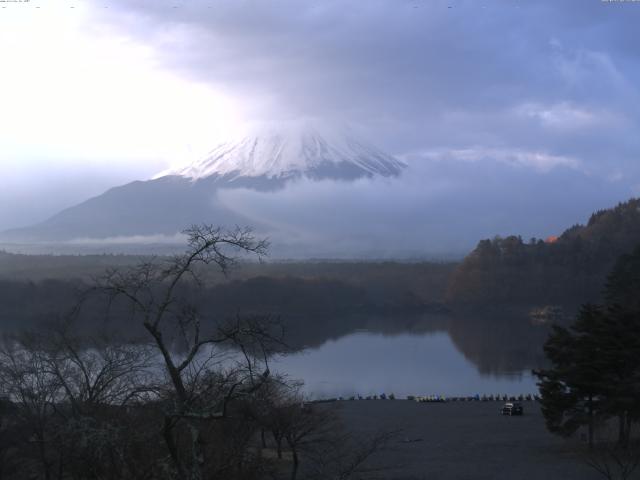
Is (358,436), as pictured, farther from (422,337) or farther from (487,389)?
(422,337)

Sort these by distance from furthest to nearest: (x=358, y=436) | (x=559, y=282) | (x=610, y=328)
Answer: (x=559, y=282) < (x=358, y=436) < (x=610, y=328)

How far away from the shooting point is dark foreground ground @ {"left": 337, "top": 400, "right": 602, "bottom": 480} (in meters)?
9.28

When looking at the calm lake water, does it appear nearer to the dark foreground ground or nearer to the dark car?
the dark foreground ground

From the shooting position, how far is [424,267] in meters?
62.5

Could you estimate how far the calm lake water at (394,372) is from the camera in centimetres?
1852

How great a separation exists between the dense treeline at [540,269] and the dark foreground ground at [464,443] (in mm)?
35135

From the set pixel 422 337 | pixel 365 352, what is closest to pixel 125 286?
pixel 365 352

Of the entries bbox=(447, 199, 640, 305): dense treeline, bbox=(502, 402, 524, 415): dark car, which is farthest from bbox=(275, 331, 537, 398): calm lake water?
bbox=(447, 199, 640, 305): dense treeline

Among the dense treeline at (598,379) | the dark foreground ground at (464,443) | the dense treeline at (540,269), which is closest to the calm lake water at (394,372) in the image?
the dark foreground ground at (464,443)

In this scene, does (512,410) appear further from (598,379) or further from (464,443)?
(598,379)

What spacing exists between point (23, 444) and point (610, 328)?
705cm

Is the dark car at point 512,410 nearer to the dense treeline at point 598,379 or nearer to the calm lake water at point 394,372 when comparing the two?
the dense treeline at point 598,379

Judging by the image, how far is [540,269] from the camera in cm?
5344

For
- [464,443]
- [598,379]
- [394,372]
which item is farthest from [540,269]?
[598,379]
